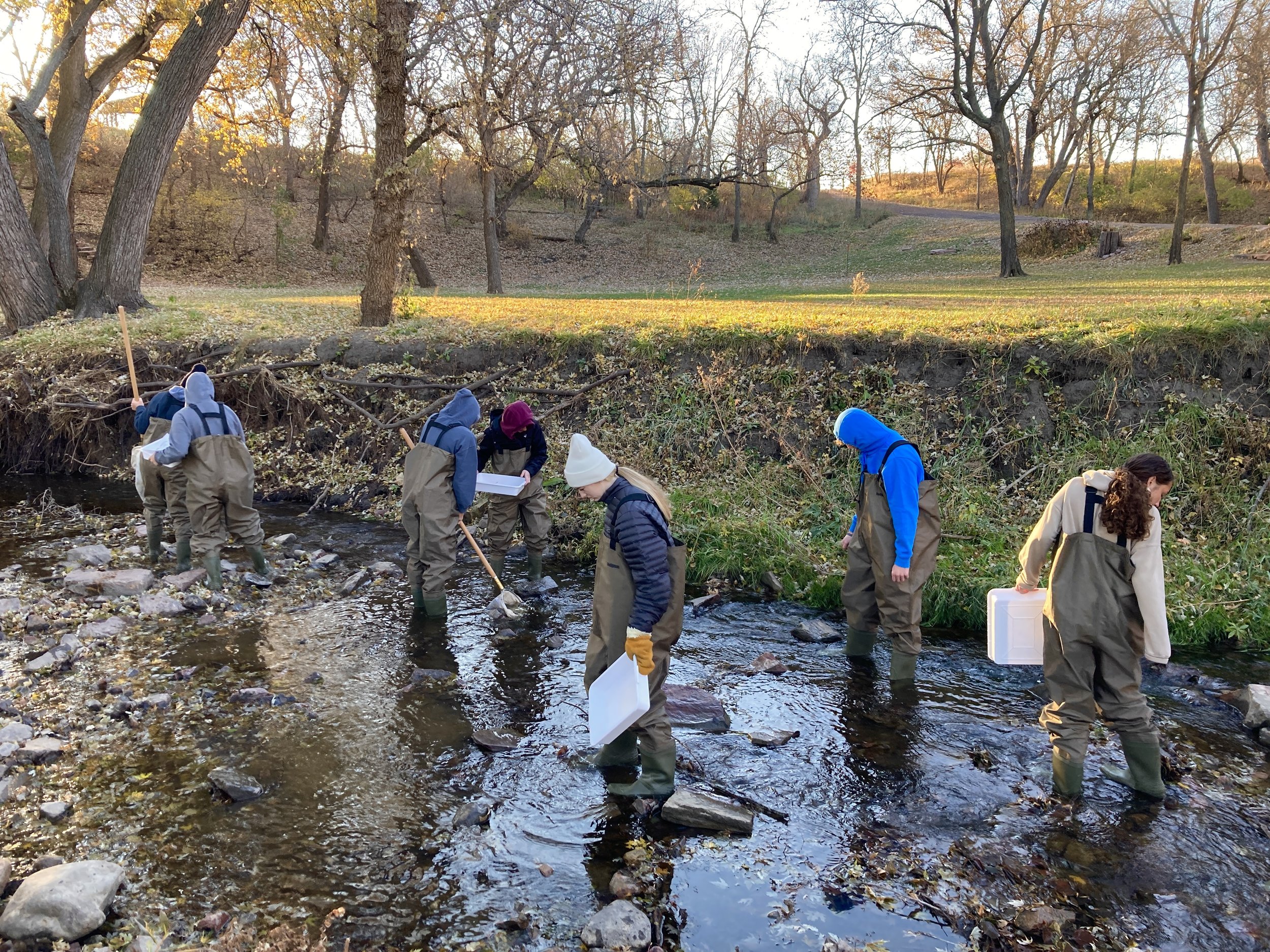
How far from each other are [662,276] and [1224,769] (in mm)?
29905

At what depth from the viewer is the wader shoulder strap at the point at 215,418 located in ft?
26.1

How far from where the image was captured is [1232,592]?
7.32m

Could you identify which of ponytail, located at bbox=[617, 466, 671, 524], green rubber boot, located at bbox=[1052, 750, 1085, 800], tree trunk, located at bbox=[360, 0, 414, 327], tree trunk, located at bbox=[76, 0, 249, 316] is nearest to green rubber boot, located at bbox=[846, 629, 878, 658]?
green rubber boot, located at bbox=[1052, 750, 1085, 800]

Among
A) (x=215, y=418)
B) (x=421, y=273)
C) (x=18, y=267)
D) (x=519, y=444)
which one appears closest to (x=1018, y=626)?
(x=519, y=444)

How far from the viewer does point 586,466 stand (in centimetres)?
432

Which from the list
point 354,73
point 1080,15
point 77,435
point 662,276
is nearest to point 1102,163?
point 1080,15

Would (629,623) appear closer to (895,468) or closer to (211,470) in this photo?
(895,468)

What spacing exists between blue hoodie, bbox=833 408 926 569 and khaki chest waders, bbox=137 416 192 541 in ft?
21.0

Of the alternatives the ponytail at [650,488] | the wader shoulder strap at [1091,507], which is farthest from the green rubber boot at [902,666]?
the ponytail at [650,488]

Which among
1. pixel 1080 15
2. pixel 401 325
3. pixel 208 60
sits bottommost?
pixel 401 325

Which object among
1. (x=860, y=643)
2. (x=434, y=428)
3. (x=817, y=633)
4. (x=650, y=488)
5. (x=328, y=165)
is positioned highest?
(x=328, y=165)

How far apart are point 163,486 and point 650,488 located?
6.61 meters

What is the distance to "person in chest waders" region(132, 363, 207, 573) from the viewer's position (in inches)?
334

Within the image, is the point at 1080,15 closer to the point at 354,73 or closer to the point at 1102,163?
the point at 354,73
